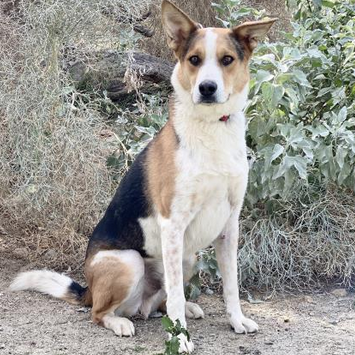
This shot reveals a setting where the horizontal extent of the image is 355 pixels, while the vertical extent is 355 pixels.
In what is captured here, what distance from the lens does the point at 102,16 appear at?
557 cm

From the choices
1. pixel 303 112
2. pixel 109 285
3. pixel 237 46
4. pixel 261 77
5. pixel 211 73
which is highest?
pixel 237 46

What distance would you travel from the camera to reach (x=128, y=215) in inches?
164

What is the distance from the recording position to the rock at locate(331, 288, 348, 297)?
480 centimetres

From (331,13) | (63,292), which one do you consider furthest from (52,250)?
(331,13)

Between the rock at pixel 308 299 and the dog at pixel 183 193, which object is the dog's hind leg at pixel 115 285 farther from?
the rock at pixel 308 299

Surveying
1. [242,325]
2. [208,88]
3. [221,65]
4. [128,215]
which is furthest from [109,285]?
[221,65]

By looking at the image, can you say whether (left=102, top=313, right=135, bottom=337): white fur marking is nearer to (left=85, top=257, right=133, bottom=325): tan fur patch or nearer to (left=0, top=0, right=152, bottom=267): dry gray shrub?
(left=85, top=257, right=133, bottom=325): tan fur patch

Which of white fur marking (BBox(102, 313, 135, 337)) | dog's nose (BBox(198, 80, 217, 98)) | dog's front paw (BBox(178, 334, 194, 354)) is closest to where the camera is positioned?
dog's nose (BBox(198, 80, 217, 98))

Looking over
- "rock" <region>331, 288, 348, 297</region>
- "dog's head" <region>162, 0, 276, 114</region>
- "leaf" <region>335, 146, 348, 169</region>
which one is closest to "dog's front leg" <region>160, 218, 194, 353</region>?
"dog's head" <region>162, 0, 276, 114</region>

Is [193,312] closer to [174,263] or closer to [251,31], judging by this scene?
[174,263]

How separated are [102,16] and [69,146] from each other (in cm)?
113

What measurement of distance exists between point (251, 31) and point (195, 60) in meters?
0.37

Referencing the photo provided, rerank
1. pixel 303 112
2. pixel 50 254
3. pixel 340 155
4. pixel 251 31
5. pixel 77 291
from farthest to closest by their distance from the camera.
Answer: pixel 303 112 → pixel 50 254 → pixel 340 155 → pixel 77 291 → pixel 251 31

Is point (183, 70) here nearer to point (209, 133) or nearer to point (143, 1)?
point (209, 133)
